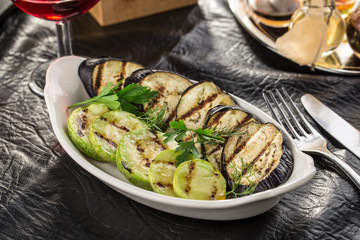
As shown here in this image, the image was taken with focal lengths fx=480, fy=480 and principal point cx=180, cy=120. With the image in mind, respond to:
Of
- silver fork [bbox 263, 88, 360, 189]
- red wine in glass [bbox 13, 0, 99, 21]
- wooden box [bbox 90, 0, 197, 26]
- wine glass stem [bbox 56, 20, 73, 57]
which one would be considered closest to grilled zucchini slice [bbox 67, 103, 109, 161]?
red wine in glass [bbox 13, 0, 99, 21]

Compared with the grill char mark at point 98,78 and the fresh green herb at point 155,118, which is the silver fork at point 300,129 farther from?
the grill char mark at point 98,78

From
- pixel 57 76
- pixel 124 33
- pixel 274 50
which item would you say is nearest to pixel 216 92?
pixel 57 76

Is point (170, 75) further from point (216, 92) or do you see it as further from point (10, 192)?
point (10, 192)

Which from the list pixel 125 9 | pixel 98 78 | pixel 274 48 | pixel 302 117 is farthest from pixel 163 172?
pixel 125 9

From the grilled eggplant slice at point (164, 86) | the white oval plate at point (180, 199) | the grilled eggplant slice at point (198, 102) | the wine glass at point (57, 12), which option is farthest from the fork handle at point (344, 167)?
the wine glass at point (57, 12)

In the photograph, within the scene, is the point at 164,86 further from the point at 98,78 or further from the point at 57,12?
the point at 57,12

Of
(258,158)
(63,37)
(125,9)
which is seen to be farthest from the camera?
(125,9)
